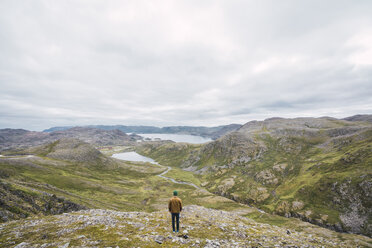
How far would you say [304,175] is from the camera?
10056 centimetres

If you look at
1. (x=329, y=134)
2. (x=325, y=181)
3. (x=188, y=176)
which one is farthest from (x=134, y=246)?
(x=329, y=134)

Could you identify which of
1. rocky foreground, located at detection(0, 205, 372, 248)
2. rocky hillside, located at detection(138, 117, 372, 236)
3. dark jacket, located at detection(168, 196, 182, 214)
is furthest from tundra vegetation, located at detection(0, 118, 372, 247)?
dark jacket, located at detection(168, 196, 182, 214)

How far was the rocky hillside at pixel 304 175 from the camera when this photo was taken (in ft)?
221

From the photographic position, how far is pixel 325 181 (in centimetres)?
8188

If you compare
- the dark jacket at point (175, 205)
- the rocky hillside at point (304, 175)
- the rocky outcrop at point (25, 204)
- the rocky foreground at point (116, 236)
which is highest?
the dark jacket at point (175, 205)

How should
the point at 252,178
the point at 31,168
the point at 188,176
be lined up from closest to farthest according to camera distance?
1. the point at 31,168
2. the point at 252,178
3. the point at 188,176

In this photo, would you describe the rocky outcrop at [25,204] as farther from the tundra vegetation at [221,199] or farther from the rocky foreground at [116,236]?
the rocky foreground at [116,236]

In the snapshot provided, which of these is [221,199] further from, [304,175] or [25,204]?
[25,204]

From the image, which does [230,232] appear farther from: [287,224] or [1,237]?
[287,224]

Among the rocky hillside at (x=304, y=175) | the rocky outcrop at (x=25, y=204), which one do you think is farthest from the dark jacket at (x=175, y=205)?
the rocky hillside at (x=304, y=175)

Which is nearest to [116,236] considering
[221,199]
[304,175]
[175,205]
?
[175,205]

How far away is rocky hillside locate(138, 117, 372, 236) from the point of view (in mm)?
67500

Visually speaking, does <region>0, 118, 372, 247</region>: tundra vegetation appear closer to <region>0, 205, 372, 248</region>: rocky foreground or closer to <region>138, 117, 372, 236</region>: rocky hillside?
<region>0, 205, 372, 248</region>: rocky foreground

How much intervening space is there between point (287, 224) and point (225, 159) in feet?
406
